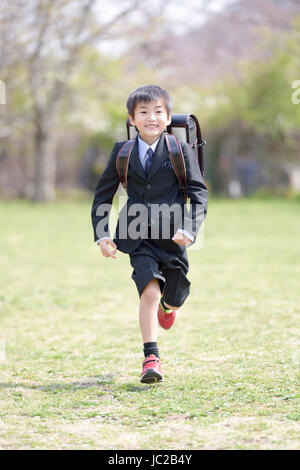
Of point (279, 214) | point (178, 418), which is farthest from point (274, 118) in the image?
point (178, 418)

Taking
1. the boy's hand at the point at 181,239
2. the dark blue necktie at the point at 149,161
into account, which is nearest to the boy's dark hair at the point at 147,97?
the dark blue necktie at the point at 149,161

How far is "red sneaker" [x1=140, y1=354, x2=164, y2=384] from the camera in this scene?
11.7 ft

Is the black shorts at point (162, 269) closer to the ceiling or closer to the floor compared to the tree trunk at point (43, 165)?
closer to the floor

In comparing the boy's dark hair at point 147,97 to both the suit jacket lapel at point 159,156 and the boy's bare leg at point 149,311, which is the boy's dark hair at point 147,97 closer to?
the suit jacket lapel at point 159,156

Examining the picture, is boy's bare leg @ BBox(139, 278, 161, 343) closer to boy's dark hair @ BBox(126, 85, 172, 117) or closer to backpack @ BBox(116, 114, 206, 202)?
backpack @ BBox(116, 114, 206, 202)

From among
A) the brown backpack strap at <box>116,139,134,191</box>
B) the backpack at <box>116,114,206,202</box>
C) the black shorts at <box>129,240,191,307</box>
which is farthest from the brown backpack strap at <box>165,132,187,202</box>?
the black shorts at <box>129,240,191,307</box>

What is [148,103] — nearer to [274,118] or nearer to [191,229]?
[191,229]

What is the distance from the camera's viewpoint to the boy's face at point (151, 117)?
3719 millimetres

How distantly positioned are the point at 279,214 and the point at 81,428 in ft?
45.9

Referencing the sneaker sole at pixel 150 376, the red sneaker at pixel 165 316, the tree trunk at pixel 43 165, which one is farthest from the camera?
the tree trunk at pixel 43 165

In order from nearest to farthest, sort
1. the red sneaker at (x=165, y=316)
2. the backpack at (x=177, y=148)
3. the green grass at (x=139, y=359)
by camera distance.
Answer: the green grass at (x=139, y=359)
the backpack at (x=177, y=148)
the red sneaker at (x=165, y=316)

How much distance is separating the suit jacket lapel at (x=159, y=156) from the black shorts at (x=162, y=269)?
0.38m
